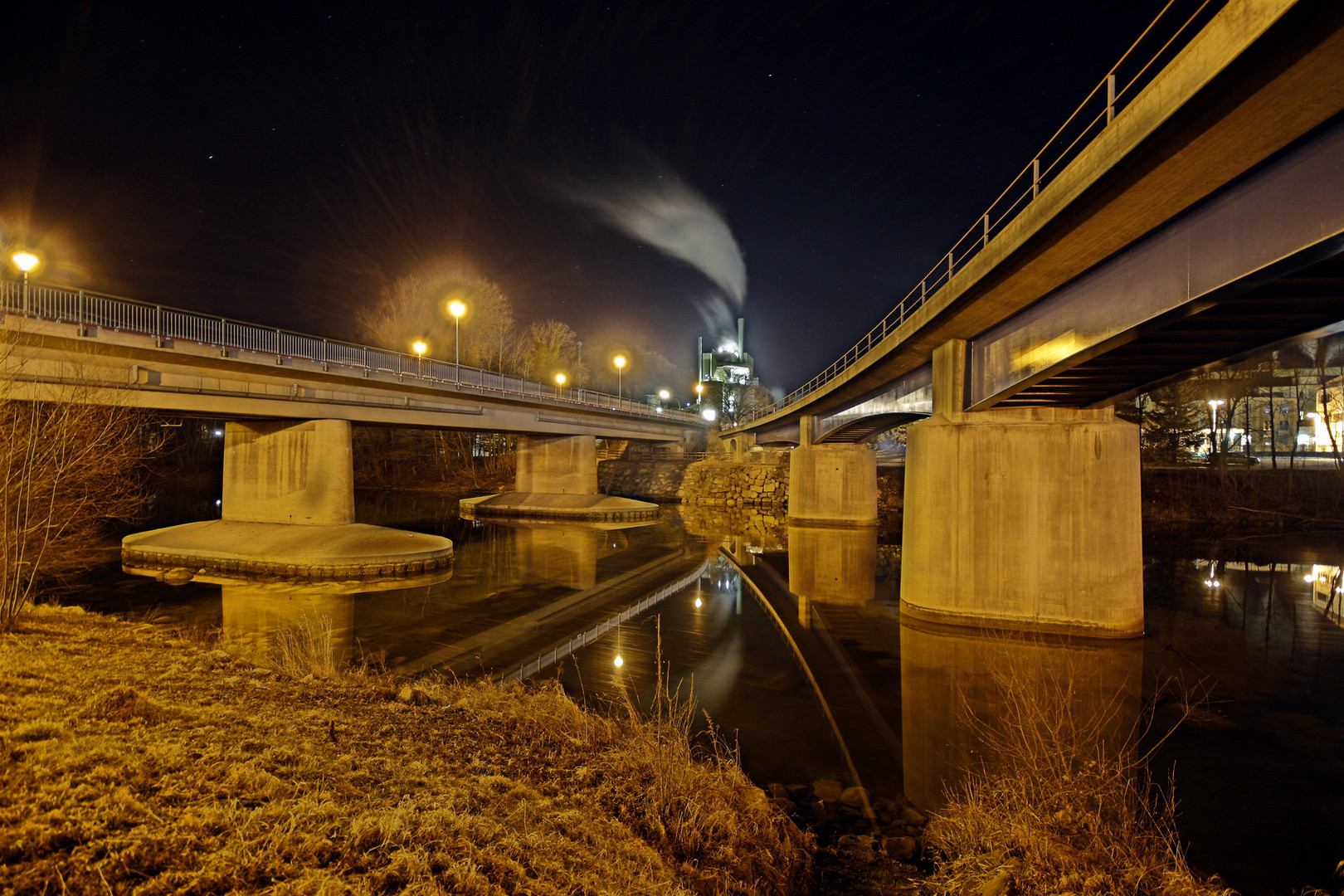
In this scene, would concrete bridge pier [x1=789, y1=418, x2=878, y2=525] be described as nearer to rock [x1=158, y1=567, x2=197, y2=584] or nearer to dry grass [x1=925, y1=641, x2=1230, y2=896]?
dry grass [x1=925, y1=641, x2=1230, y2=896]

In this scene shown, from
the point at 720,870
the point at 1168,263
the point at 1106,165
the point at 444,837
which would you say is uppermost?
the point at 1106,165

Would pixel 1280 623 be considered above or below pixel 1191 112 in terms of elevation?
below

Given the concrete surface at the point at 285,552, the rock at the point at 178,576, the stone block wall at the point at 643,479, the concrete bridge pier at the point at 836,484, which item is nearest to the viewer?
the rock at the point at 178,576

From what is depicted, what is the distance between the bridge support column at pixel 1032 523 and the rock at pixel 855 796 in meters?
8.16

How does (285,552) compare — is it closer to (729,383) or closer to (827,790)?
(827,790)

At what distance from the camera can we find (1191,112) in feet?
23.0

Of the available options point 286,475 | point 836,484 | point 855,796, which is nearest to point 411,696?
point 855,796

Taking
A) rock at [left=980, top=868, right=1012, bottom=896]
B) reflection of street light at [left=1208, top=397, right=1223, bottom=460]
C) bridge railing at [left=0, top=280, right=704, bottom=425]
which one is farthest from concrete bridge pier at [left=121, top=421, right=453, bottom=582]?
reflection of street light at [left=1208, top=397, right=1223, bottom=460]

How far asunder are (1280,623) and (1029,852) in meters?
17.4

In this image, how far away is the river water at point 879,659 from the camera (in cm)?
838

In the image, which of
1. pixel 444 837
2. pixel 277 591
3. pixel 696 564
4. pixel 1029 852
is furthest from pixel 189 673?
pixel 696 564

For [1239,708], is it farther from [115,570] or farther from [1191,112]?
[115,570]

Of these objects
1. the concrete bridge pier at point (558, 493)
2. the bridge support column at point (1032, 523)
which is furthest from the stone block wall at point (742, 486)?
the bridge support column at point (1032, 523)

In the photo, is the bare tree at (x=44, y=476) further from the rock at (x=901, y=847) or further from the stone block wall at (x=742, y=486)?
the stone block wall at (x=742, y=486)
